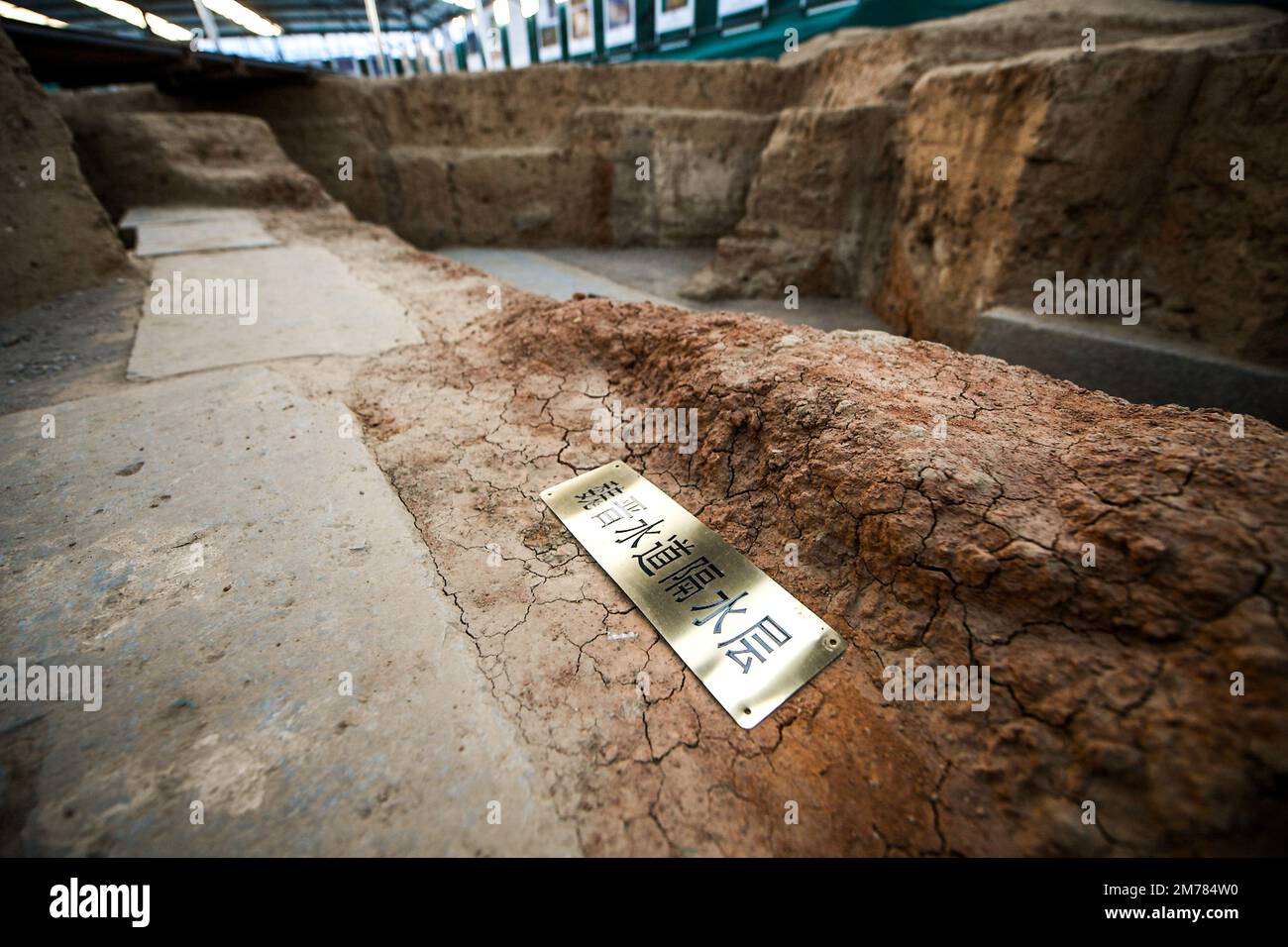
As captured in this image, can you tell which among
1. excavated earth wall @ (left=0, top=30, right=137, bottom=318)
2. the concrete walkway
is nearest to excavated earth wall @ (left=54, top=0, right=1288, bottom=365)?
excavated earth wall @ (left=0, top=30, right=137, bottom=318)

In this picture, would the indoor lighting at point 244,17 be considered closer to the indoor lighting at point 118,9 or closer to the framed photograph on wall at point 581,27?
the indoor lighting at point 118,9

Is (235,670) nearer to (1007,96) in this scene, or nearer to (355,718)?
(355,718)

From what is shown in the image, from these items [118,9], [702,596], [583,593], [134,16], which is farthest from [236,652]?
[134,16]

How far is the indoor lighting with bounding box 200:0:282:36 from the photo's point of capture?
15.8 meters

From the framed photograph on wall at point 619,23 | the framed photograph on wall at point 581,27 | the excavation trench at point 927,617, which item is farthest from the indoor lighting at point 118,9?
the excavation trench at point 927,617

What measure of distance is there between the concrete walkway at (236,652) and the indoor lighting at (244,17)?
21.5 meters

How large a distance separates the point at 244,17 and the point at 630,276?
755 inches

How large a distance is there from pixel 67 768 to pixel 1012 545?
214 centimetres

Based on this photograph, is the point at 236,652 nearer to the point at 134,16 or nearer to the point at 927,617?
the point at 927,617

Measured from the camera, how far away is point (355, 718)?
46.3 inches

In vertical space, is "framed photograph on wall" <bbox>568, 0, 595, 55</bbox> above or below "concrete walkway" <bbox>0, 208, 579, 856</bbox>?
above

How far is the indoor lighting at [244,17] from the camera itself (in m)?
15.8

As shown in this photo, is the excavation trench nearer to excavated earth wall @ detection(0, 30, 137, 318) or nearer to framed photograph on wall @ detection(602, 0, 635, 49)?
excavated earth wall @ detection(0, 30, 137, 318)

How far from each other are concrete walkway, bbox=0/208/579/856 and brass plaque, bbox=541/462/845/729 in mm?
475
